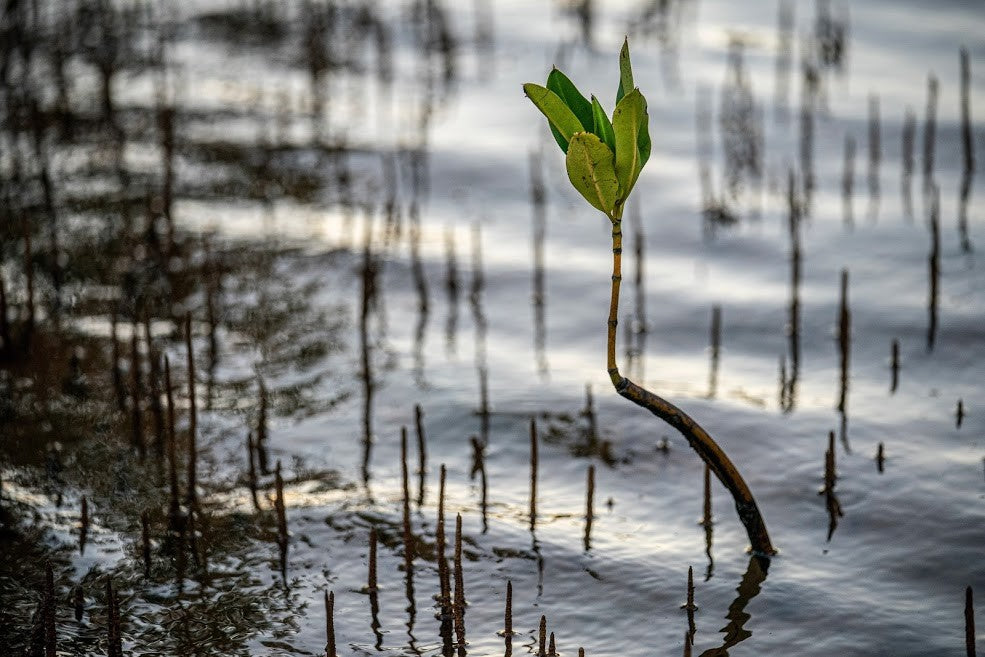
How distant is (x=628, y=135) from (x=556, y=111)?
0.19 m

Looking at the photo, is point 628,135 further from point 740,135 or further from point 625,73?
point 740,135

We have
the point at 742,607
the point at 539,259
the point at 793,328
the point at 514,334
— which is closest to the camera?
the point at 742,607

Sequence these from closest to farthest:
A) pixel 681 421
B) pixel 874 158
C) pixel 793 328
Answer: pixel 681 421 < pixel 793 328 < pixel 874 158

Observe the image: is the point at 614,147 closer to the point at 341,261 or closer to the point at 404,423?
the point at 404,423

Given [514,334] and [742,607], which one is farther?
[514,334]

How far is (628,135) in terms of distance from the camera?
3027 mm

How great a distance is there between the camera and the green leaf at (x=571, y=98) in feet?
10.1

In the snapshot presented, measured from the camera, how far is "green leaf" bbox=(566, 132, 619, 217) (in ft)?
9.84

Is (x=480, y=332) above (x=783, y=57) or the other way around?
the other way around

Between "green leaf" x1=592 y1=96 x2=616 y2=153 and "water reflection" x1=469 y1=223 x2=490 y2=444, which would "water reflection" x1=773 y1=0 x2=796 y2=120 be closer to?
"water reflection" x1=469 y1=223 x2=490 y2=444

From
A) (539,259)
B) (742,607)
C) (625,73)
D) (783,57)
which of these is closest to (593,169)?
(625,73)

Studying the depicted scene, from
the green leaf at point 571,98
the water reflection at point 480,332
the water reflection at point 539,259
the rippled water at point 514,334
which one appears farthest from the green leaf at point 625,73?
the water reflection at point 539,259

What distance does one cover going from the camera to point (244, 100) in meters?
8.88

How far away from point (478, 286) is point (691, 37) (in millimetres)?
4509
